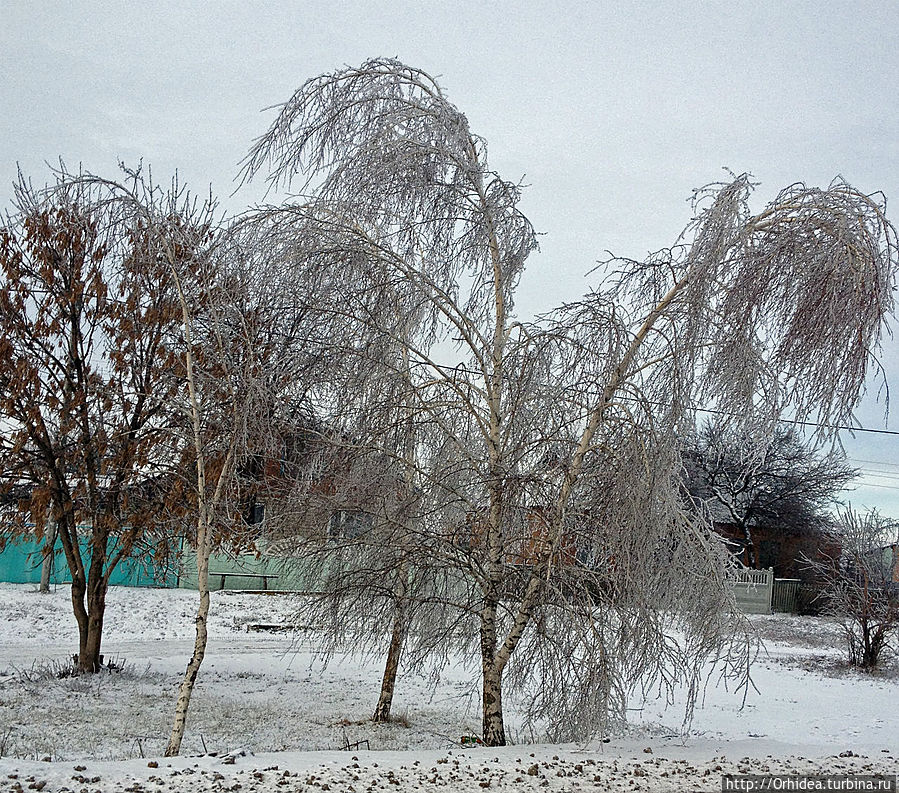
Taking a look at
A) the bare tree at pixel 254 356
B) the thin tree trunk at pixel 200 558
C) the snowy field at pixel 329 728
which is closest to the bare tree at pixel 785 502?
the snowy field at pixel 329 728

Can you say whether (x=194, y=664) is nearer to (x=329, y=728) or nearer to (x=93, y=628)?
(x=329, y=728)

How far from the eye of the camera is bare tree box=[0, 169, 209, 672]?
1034cm

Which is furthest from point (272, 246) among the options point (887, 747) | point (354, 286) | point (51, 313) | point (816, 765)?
point (887, 747)

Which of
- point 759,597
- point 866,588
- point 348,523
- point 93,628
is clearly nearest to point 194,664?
point 348,523

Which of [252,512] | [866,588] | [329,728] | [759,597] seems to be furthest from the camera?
[759,597]

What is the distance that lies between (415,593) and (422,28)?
5239mm

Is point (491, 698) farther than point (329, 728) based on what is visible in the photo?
No

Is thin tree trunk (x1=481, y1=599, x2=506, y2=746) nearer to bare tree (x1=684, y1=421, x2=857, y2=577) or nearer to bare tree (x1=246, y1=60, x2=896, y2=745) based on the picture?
bare tree (x1=246, y1=60, x2=896, y2=745)

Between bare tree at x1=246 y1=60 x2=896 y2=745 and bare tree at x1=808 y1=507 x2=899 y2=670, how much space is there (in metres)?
8.78

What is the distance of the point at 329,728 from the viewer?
871cm

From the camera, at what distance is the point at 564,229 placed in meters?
8.28

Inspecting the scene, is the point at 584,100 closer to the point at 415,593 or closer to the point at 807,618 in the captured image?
the point at 415,593

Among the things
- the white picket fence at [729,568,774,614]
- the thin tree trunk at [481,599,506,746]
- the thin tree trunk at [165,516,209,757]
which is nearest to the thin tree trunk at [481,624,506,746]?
the thin tree trunk at [481,599,506,746]

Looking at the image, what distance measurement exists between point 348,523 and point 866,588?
10.4 meters
